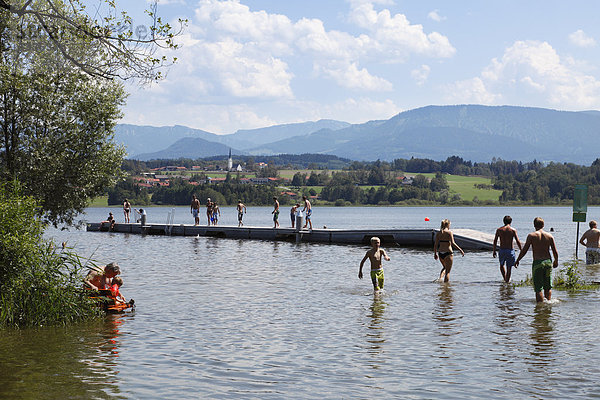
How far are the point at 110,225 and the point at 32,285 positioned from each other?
4653cm

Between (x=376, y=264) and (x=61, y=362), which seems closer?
(x=61, y=362)

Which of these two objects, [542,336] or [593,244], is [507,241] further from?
[593,244]

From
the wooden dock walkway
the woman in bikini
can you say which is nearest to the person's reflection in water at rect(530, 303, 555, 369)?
the woman in bikini

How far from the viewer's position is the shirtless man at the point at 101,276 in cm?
1528

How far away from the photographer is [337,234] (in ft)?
144

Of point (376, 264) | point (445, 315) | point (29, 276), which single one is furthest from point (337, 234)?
point (29, 276)

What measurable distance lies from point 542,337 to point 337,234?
31230 mm


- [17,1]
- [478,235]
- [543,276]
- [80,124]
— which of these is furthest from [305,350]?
[478,235]

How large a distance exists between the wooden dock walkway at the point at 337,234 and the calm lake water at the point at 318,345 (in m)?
16.2

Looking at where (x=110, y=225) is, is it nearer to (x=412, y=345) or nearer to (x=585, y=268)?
(x=585, y=268)

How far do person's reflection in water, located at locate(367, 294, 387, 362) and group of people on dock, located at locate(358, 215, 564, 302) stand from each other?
1200 millimetres

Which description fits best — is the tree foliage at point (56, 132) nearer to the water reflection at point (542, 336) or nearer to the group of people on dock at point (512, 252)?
the group of people on dock at point (512, 252)

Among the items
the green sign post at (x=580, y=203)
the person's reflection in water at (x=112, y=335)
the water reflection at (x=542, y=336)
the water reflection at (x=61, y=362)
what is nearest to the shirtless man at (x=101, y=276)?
the person's reflection in water at (x=112, y=335)

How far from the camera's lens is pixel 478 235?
3950 cm
